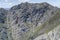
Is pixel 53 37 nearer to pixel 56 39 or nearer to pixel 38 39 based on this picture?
pixel 56 39

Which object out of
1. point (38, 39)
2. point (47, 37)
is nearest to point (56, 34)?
point (47, 37)

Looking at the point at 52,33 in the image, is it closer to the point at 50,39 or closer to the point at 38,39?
the point at 50,39

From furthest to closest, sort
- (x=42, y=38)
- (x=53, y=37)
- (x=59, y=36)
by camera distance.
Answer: (x=42, y=38) < (x=53, y=37) < (x=59, y=36)

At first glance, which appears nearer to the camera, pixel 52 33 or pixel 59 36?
pixel 59 36

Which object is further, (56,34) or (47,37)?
(47,37)

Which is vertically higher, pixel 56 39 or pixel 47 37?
pixel 47 37

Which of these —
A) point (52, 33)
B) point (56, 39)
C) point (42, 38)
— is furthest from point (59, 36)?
point (42, 38)

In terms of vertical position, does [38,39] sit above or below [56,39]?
above

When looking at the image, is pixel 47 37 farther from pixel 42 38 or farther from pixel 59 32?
pixel 59 32

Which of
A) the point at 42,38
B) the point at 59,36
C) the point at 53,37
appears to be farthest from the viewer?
the point at 42,38
